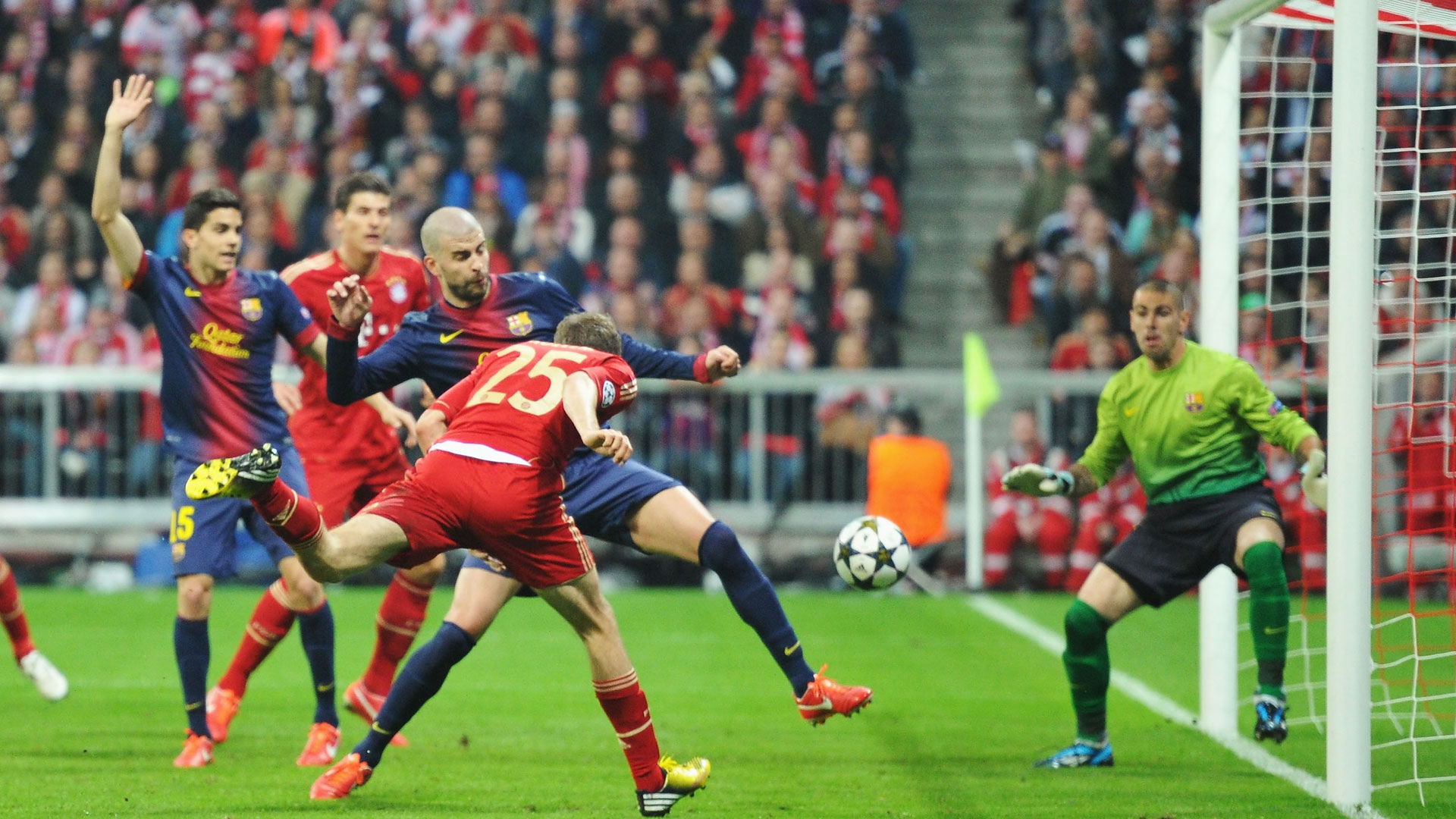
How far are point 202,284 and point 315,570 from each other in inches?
84.2

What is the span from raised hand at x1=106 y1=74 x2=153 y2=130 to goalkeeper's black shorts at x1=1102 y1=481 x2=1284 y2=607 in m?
4.24

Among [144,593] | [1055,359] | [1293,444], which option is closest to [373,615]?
[144,593]

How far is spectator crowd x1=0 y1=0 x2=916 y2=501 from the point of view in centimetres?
1570

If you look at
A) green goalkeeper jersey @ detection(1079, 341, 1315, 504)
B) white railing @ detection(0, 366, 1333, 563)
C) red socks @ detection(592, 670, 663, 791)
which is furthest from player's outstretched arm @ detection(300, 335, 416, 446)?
white railing @ detection(0, 366, 1333, 563)

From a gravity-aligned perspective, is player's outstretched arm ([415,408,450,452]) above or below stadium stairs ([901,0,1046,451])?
below

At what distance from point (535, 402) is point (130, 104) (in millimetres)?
2201

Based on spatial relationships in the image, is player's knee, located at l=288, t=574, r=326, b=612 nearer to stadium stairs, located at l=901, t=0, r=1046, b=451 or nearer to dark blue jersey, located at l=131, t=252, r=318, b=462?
dark blue jersey, located at l=131, t=252, r=318, b=462

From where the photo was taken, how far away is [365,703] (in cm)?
750

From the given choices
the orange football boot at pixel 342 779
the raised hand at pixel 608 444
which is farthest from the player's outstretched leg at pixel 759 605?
the orange football boot at pixel 342 779

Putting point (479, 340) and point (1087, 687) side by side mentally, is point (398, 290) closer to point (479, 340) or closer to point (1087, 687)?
point (479, 340)

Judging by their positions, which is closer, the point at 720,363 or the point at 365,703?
the point at 720,363

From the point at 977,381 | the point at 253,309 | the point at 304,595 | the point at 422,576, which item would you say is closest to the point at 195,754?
the point at 304,595

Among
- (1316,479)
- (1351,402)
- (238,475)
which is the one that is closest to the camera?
(238,475)

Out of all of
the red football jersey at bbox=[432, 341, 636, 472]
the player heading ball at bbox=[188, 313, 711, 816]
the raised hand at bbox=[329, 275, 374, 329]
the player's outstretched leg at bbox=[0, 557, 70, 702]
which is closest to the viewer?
the player heading ball at bbox=[188, 313, 711, 816]
